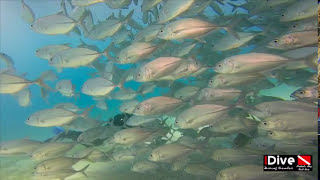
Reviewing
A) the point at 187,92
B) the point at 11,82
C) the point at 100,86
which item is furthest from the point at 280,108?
the point at 11,82

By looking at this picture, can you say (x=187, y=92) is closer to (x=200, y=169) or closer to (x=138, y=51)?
(x=138, y=51)

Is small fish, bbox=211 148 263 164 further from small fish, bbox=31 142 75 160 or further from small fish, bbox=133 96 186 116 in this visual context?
small fish, bbox=31 142 75 160

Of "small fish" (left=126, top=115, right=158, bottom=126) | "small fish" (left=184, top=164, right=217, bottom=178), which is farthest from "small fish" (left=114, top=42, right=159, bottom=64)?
"small fish" (left=184, top=164, right=217, bottom=178)

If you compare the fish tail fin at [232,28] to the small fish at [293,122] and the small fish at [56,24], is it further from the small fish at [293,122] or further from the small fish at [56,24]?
the small fish at [56,24]

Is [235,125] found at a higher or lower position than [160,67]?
lower

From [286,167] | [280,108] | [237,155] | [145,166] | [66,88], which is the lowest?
[145,166]

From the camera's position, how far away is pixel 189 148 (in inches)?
162

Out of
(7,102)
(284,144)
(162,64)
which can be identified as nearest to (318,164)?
(284,144)

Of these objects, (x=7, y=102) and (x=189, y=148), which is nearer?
(x=189, y=148)

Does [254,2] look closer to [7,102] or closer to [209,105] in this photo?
[209,105]

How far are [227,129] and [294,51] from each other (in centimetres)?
156

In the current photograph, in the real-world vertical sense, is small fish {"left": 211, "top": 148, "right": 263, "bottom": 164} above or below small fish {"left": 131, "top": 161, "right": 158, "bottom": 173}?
above

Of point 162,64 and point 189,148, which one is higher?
point 162,64

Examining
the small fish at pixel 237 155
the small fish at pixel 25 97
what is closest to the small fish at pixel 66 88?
the small fish at pixel 25 97
